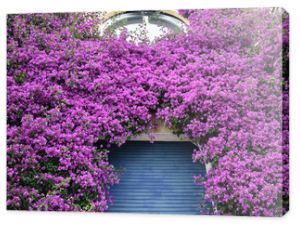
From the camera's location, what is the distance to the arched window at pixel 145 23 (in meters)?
4.21

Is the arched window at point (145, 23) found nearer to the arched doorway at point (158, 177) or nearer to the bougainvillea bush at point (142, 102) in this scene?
the bougainvillea bush at point (142, 102)

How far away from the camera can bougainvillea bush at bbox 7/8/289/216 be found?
12.3ft

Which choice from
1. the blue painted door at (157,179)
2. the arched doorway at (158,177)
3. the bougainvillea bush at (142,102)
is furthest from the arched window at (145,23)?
the blue painted door at (157,179)

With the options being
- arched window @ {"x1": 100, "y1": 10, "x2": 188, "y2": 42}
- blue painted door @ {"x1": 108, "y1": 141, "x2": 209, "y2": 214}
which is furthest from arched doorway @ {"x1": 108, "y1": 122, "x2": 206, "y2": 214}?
arched window @ {"x1": 100, "y1": 10, "x2": 188, "y2": 42}

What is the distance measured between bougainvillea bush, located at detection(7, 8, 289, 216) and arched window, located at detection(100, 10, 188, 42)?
88mm

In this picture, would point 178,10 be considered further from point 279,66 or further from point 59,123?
point 59,123

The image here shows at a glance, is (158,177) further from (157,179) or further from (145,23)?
(145,23)

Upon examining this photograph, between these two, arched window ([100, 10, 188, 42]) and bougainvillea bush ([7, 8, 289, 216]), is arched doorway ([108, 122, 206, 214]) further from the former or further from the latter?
arched window ([100, 10, 188, 42])

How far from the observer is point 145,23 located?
4270 millimetres

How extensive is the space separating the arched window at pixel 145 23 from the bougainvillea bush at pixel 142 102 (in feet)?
0.29

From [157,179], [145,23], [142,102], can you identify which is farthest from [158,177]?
[145,23]

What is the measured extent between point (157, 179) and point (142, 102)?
79cm

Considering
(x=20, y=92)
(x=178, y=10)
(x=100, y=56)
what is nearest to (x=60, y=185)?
(x=20, y=92)
